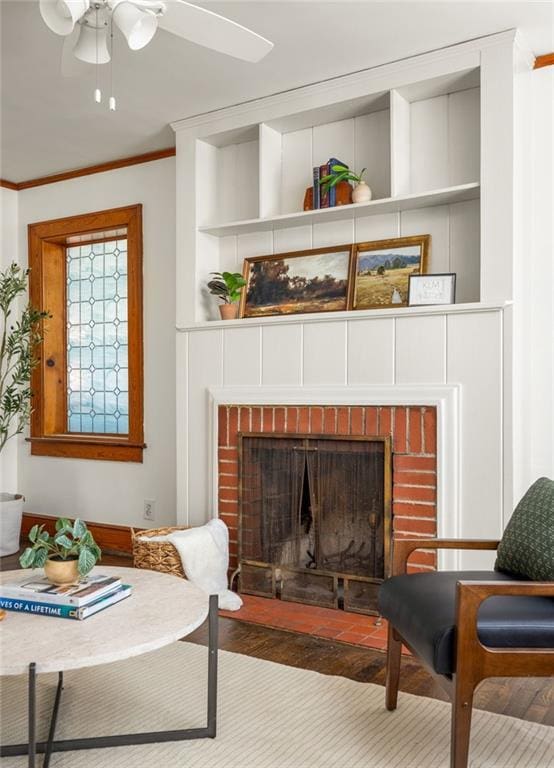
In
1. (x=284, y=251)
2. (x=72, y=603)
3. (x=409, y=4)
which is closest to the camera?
(x=72, y=603)

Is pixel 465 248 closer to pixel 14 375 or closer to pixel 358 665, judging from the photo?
pixel 358 665

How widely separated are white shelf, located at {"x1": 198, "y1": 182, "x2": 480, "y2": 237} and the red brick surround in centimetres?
96

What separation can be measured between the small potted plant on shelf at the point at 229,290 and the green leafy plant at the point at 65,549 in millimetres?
1779

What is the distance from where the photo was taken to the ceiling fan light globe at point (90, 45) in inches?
85.5

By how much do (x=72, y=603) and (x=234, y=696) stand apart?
0.74m

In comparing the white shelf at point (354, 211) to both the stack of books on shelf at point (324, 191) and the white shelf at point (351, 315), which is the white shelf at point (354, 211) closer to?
the stack of books on shelf at point (324, 191)

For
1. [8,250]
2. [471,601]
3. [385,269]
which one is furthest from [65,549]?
[8,250]

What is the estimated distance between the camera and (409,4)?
2.63 m

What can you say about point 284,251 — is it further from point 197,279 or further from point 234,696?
point 234,696

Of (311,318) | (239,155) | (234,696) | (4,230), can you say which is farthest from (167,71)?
(234,696)

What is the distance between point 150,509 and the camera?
4.34m

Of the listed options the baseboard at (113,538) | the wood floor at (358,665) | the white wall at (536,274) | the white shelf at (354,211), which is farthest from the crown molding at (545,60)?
the baseboard at (113,538)

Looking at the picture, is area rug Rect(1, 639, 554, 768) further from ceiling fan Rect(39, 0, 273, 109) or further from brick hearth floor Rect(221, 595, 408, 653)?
ceiling fan Rect(39, 0, 273, 109)

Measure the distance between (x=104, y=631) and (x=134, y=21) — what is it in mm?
1726
